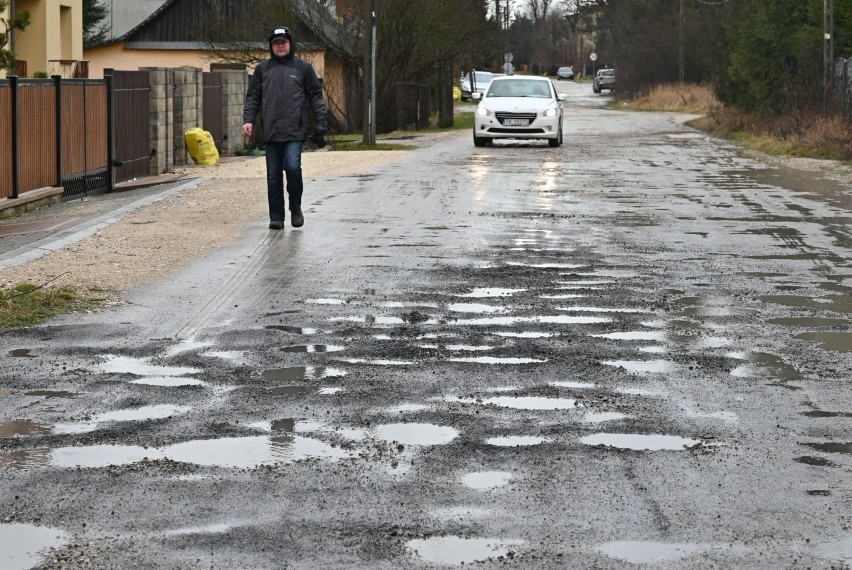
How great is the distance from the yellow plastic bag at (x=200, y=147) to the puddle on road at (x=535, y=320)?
17027mm

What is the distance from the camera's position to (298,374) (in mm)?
7391

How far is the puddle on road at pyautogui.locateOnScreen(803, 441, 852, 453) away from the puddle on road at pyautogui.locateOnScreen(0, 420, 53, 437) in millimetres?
2998

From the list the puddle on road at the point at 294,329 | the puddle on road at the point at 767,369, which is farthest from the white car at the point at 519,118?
the puddle on road at the point at 767,369

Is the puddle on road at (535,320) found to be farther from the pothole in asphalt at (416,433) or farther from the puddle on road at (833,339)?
the pothole in asphalt at (416,433)

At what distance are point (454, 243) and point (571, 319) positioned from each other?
423cm

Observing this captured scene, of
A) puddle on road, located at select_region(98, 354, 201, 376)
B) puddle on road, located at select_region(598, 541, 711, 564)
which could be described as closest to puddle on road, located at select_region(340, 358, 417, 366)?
puddle on road, located at select_region(98, 354, 201, 376)

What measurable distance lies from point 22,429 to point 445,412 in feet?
5.65

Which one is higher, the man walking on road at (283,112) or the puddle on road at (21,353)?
the man walking on road at (283,112)

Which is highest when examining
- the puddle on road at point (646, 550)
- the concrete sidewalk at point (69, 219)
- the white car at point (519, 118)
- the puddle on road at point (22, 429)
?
the white car at point (519, 118)

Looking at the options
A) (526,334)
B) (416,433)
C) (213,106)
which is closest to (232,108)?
(213,106)

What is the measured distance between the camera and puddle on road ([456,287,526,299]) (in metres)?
10.1

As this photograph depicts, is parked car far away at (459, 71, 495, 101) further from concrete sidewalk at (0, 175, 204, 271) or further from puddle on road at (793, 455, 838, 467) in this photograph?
puddle on road at (793, 455, 838, 467)

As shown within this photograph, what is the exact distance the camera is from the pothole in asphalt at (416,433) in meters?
6.01

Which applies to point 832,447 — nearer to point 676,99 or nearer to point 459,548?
point 459,548
